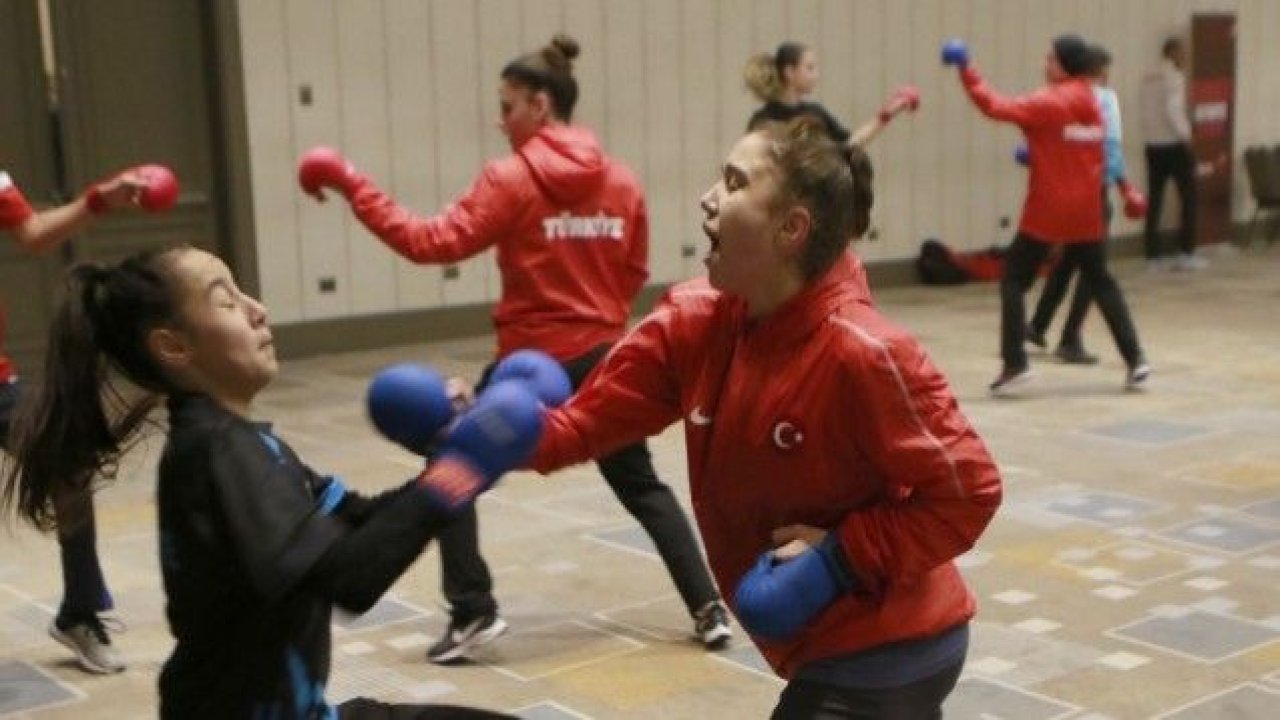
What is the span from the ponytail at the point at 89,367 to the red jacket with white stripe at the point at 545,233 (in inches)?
81.6

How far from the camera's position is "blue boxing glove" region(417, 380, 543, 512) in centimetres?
223

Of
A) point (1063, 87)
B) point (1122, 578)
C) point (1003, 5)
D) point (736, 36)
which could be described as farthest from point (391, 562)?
point (1003, 5)

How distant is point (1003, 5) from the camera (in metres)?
13.1

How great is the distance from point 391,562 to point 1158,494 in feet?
14.8

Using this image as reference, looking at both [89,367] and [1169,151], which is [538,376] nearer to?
[89,367]

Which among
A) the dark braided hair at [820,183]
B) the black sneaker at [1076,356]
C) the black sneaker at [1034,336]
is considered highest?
the dark braided hair at [820,183]

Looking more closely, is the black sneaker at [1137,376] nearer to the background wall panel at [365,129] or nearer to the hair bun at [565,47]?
the hair bun at [565,47]

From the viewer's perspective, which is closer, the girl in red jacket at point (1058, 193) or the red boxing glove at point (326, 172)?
the red boxing glove at point (326, 172)

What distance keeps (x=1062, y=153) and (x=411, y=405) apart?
6.11m

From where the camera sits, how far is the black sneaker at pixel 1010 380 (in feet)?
26.5

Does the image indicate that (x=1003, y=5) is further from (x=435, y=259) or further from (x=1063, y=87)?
(x=435, y=259)

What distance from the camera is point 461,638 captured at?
14.5 feet

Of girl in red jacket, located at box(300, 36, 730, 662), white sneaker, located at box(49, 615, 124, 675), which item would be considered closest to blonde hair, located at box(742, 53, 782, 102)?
girl in red jacket, located at box(300, 36, 730, 662)

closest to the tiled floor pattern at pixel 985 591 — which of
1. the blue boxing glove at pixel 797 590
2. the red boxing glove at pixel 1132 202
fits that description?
the red boxing glove at pixel 1132 202
